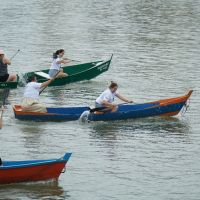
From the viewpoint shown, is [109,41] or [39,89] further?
[109,41]

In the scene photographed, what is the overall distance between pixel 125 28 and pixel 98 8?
37.2 feet

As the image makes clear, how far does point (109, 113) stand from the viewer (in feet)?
92.0

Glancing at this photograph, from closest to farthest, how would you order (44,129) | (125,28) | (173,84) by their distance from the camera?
1. (44,129)
2. (173,84)
3. (125,28)

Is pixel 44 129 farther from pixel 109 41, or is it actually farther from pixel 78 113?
pixel 109 41

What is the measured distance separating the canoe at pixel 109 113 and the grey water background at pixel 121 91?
9.4 inches

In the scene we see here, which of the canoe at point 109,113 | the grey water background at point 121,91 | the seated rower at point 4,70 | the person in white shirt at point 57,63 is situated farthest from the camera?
the person in white shirt at point 57,63

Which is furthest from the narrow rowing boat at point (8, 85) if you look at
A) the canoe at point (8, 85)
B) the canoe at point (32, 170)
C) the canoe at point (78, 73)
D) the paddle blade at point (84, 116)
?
the canoe at point (32, 170)

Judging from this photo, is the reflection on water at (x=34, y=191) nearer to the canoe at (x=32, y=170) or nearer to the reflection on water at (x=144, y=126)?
the canoe at (x=32, y=170)

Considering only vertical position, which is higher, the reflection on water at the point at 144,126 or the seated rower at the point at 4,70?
the seated rower at the point at 4,70

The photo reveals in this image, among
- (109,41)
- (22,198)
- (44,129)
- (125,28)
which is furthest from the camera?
(125,28)

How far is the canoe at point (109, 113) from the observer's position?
28000 mm

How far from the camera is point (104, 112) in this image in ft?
91.8

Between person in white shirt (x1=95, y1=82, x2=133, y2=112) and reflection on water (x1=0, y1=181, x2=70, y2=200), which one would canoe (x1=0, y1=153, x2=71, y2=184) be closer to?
reflection on water (x1=0, y1=181, x2=70, y2=200)

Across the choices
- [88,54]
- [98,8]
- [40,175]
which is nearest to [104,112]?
[40,175]
